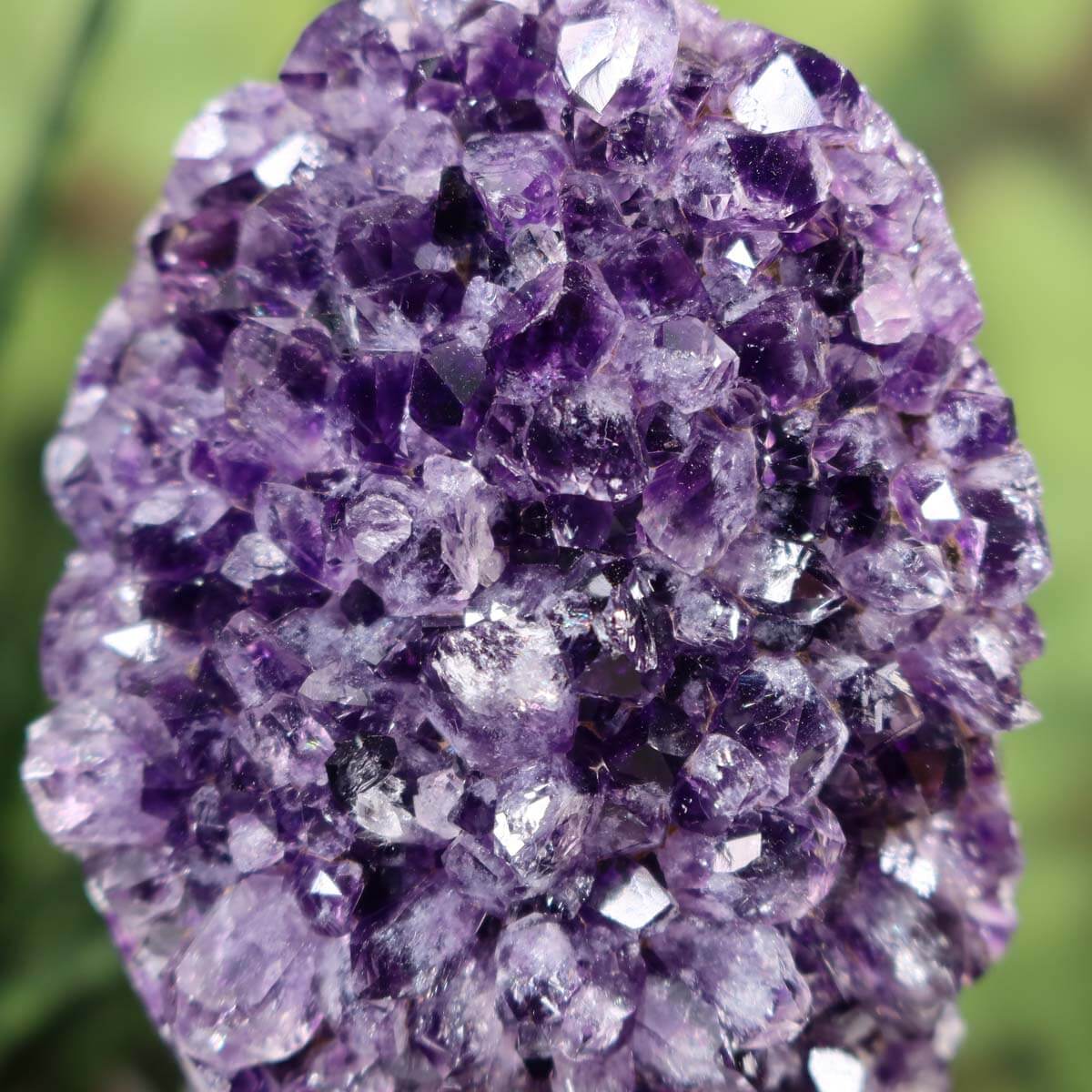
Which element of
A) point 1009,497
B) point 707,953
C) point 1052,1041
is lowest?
point 1052,1041

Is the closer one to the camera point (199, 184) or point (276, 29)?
point (199, 184)

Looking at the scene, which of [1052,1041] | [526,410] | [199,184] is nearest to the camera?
[526,410]

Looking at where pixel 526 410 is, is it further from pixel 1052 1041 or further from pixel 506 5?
pixel 1052 1041

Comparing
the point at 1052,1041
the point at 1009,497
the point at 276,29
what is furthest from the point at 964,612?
the point at 276,29

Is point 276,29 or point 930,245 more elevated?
point 276,29

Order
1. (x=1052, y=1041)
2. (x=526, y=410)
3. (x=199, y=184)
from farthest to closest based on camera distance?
(x=1052, y=1041) < (x=199, y=184) < (x=526, y=410)

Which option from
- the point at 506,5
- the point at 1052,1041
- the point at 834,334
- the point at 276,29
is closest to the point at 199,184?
the point at 506,5
